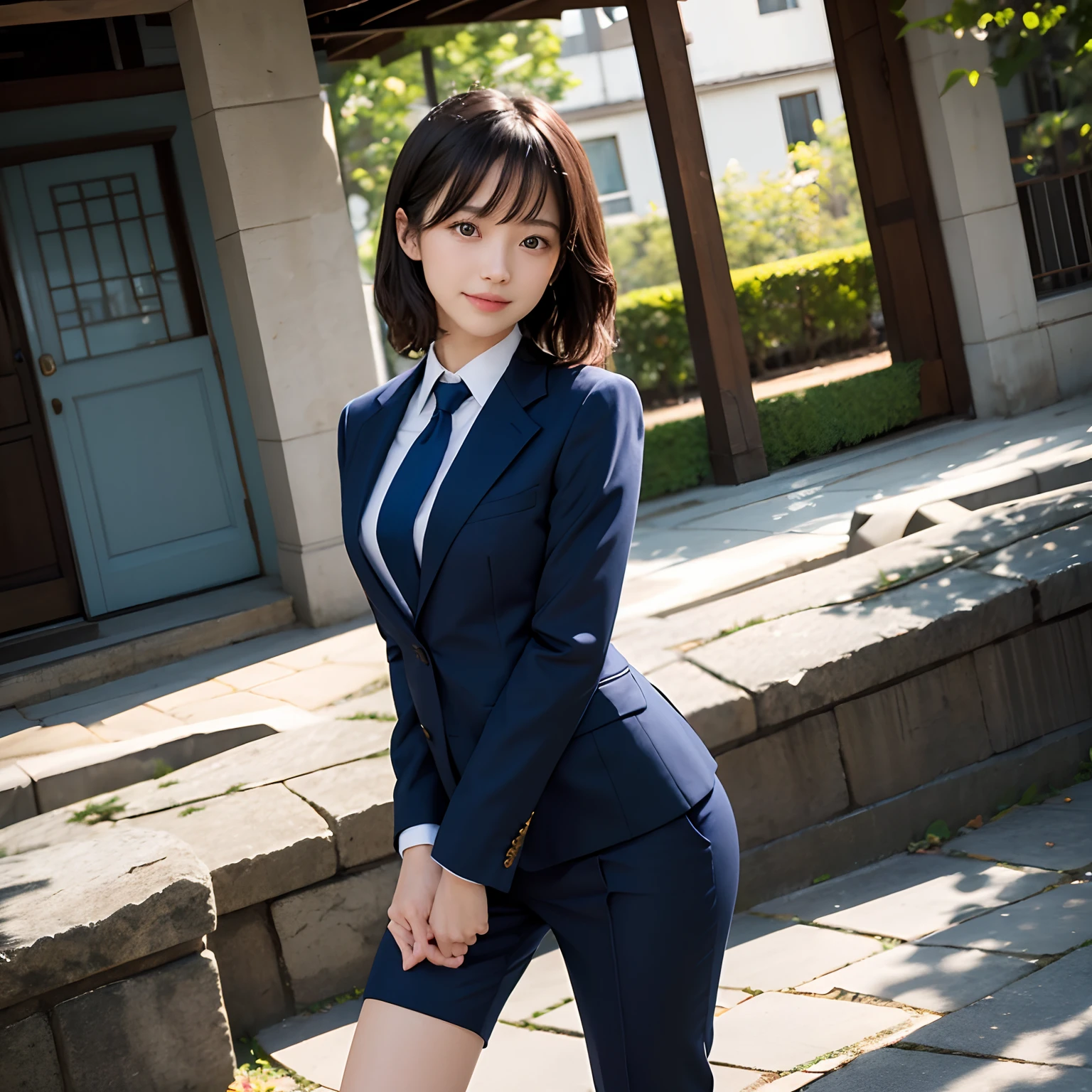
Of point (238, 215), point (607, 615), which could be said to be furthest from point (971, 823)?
point (238, 215)

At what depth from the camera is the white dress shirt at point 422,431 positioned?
1.76 meters

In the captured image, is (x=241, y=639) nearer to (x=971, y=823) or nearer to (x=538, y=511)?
(x=971, y=823)

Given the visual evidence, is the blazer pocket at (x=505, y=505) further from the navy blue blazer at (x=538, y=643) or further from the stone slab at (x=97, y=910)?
the stone slab at (x=97, y=910)

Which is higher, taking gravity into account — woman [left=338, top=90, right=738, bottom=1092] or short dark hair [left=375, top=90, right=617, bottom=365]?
short dark hair [left=375, top=90, right=617, bottom=365]

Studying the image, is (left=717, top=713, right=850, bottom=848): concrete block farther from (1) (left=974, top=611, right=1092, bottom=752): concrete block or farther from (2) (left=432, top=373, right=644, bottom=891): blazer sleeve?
(2) (left=432, top=373, right=644, bottom=891): blazer sleeve

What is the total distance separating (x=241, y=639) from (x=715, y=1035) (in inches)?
161

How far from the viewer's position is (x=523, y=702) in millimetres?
1632

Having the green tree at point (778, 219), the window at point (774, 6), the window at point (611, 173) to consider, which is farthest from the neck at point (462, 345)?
the window at point (774, 6)

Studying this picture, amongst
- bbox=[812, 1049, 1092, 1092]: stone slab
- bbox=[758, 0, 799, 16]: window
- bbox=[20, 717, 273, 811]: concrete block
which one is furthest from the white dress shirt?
bbox=[758, 0, 799, 16]: window

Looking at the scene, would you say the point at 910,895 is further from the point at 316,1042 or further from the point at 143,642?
the point at 143,642

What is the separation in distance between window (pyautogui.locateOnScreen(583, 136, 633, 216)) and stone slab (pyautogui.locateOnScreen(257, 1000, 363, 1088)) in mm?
25088

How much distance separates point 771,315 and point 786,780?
481 inches

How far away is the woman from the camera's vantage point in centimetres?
165

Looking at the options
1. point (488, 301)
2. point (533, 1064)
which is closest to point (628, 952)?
point (488, 301)
